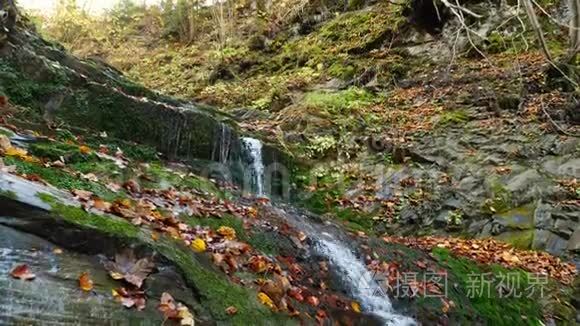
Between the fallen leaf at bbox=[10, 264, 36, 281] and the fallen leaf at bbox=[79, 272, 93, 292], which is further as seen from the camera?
the fallen leaf at bbox=[79, 272, 93, 292]

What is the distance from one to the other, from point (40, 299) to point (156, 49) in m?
19.8

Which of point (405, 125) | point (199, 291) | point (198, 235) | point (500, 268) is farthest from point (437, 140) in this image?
point (199, 291)

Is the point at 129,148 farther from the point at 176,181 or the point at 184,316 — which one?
the point at 184,316

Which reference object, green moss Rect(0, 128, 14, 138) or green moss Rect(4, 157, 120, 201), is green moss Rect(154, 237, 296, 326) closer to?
green moss Rect(4, 157, 120, 201)

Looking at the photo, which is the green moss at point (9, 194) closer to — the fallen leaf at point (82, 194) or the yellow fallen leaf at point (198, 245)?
the fallen leaf at point (82, 194)

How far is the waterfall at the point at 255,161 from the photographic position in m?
8.93

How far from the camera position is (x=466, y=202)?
27.6ft

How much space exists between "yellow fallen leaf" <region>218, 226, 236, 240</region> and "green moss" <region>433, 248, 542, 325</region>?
2.73 meters

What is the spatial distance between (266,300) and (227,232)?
3.38ft

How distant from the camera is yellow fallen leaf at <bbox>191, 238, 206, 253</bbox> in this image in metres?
3.79

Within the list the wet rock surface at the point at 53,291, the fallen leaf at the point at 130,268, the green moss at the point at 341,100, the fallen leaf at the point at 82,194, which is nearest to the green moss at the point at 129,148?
the fallen leaf at the point at 82,194

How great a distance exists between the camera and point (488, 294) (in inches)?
239

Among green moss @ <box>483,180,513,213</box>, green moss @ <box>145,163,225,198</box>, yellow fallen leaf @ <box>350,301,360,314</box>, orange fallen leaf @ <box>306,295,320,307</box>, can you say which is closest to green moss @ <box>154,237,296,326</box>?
orange fallen leaf @ <box>306,295,320,307</box>

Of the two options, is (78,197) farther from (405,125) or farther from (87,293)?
(405,125)
